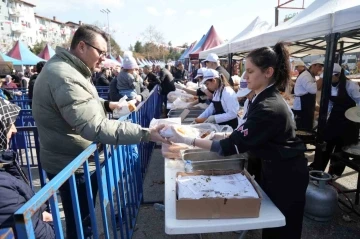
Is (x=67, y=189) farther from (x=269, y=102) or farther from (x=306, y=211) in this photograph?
(x=306, y=211)

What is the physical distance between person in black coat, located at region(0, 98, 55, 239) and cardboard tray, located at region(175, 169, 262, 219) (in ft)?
2.55

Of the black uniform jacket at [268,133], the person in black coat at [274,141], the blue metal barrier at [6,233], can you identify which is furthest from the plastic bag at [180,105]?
the blue metal barrier at [6,233]

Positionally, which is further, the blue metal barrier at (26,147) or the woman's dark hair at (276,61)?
the blue metal barrier at (26,147)

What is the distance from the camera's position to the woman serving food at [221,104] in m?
3.54

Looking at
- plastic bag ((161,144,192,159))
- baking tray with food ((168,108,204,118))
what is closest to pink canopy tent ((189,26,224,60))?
baking tray with food ((168,108,204,118))

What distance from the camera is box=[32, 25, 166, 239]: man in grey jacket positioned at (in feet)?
5.14

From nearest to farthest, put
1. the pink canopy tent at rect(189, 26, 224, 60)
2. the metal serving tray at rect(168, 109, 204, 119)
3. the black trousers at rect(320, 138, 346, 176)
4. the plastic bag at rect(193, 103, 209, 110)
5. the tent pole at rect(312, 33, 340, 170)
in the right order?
the tent pole at rect(312, 33, 340, 170) → the black trousers at rect(320, 138, 346, 176) → the metal serving tray at rect(168, 109, 204, 119) → the plastic bag at rect(193, 103, 209, 110) → the pink canopy tent at rect(189, 26, 224, 60)

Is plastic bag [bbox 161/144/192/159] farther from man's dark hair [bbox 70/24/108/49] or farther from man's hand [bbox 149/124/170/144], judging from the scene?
man's dark hair [bbox 70/24/108/49]

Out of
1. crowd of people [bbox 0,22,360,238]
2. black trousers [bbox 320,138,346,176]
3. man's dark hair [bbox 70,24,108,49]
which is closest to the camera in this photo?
crowd of people [bbox 0,22,360,238]

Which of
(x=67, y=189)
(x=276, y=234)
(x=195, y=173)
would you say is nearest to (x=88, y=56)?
(x=67, y=189)

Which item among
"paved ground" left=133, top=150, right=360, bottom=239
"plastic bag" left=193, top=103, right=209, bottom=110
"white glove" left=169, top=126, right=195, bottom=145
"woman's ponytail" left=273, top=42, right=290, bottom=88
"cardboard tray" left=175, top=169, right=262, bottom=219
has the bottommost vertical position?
"paved ground" left=133, top=150, right=360, bottom=239

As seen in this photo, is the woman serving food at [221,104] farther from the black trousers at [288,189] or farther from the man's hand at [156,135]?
the black trousers at [288,189]

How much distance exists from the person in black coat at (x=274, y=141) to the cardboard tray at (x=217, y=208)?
337 mm

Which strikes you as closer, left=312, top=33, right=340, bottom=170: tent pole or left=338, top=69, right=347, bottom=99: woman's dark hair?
left=312, top=33, right=340, bottom=170: tent pole
